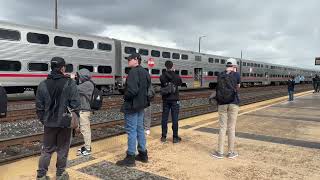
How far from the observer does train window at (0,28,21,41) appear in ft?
56.3

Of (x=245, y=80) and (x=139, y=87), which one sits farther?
(x=245, y=80)

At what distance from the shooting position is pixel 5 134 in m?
9.42

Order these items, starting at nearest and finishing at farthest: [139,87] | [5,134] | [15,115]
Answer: [139,87] < [5,134] < [15,115]

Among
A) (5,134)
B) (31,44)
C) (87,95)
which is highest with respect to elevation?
(31,44)

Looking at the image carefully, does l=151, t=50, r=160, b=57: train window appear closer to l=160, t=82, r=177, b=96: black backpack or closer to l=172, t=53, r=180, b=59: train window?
l=172, t=53, r=180, b=59: train window

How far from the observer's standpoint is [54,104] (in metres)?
4.77

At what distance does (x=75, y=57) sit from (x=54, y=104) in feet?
54.2

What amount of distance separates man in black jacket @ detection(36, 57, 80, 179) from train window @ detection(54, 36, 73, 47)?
51.4ft

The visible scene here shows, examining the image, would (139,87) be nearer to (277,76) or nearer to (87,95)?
(87,95)

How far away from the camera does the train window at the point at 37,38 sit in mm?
18359

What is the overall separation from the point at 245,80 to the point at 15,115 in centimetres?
3686

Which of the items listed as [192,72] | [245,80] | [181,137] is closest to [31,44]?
[181,137]

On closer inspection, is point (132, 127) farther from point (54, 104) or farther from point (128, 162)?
point (54, 104)

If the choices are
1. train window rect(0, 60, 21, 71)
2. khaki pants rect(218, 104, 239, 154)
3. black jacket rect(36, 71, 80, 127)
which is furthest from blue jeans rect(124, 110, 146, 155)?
train window rect(0, 60, 21, 71)
